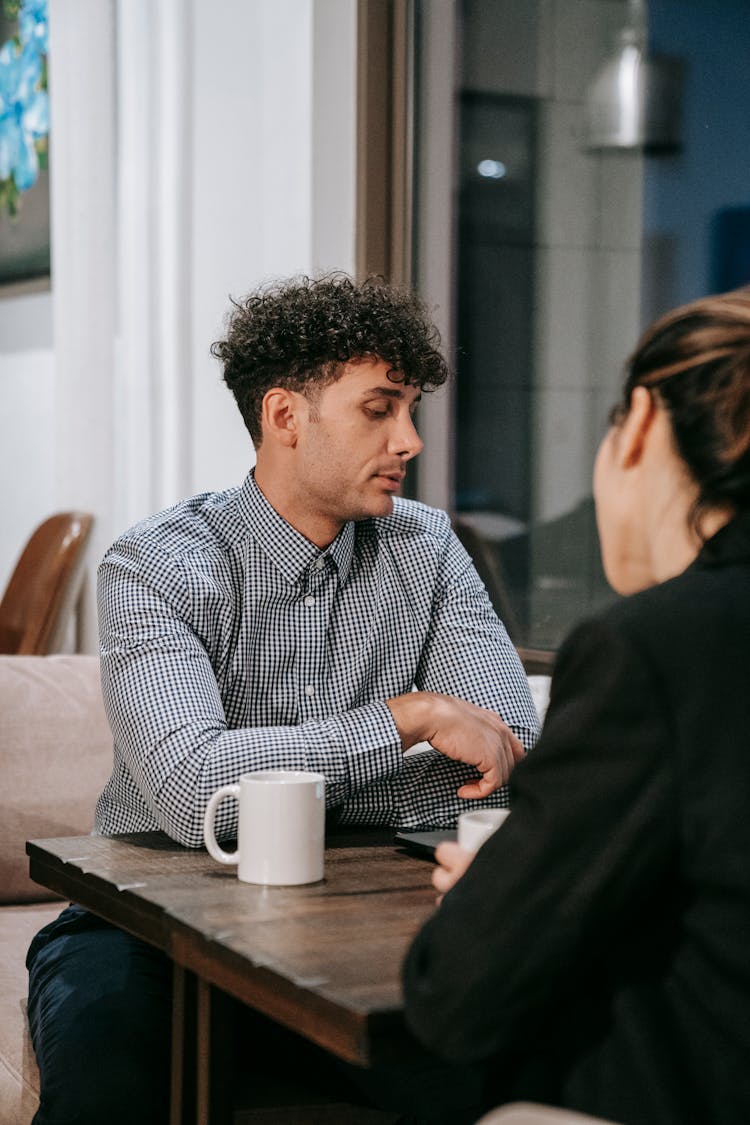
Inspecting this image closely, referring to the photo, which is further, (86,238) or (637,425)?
(86,238)

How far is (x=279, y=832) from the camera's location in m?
1.37

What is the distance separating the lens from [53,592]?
4.06 metres

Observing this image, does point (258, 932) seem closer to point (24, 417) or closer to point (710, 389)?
point (710, 389)

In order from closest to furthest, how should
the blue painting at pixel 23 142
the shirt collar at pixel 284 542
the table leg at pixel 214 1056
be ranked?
the table leg at pixel 214 1056
the shirt collar at pixel 284 542
the blue painting at pixel 23 142

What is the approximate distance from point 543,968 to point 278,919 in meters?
0.38

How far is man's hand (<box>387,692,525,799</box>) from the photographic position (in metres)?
1.69

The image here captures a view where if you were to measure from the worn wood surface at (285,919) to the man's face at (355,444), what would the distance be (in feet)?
1.55

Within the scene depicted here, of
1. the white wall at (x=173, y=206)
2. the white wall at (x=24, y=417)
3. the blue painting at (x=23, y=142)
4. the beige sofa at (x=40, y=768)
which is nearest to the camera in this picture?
the beige sofa at (x=40, y=768)

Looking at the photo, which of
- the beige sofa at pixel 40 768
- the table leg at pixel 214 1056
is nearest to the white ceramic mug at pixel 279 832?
the table leg at pixel 214 1056

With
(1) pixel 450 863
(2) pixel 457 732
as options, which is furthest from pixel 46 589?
(1) pixel 450 863

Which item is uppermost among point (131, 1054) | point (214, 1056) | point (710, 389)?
point (710, 389)

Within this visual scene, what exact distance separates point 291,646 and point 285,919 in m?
0.66

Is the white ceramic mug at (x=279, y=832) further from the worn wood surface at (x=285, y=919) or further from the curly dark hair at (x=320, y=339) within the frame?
the curly dark hair at (x=320, y=339)

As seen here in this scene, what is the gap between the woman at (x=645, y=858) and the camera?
2.97ft
